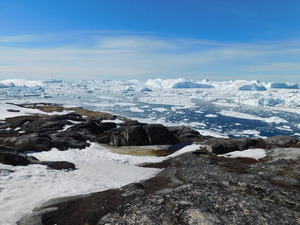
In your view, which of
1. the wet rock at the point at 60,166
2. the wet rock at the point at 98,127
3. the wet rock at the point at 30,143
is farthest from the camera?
the wet rock at the point at 98,127

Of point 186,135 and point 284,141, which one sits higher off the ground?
point 284,141

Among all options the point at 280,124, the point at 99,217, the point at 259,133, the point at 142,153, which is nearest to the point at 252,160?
the point at 142,153

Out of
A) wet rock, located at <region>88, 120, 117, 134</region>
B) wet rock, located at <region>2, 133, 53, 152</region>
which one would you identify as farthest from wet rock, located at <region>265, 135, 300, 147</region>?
wet rock, located at <region>2, 133, 53, 152</region>

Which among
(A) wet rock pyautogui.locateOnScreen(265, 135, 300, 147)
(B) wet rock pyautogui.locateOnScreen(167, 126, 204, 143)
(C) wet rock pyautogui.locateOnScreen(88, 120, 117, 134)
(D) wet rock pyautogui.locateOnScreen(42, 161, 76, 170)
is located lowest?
(B) wet rock pyautogui.locateOnScreen(167, 126, 204, 143)

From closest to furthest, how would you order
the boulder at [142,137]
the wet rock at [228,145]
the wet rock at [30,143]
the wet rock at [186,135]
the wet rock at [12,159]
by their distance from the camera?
1. the wet rock at [12,159]
2. the wet rock at [30,143]
3. the wet rock at [228,145]
4. the boulder at [142,137]
5. the wet rock at [186,135]

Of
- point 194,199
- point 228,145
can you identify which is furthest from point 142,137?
point 194,199

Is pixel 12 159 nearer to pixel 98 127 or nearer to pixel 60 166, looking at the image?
pixel 60 166

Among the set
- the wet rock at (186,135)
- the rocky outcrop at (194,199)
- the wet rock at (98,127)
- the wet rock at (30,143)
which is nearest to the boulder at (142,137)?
the wet rock at (186,135)

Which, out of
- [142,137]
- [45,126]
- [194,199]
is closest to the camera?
[194,199]

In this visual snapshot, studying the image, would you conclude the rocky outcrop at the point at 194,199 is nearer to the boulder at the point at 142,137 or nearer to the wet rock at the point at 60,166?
the wet rock at the point at 60,166

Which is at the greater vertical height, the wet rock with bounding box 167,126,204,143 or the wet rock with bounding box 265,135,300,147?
the wet rock with bounding box 265,135,300,147

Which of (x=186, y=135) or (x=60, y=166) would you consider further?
(x=186, y=135)

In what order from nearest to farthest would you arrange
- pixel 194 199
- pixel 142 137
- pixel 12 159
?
1. pixel 194 199
2. pixel 12 159
3. pixel 142 137

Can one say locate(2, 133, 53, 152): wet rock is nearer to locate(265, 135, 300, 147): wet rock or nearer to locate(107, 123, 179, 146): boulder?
locate(107, 123, 179, 146): boulder
